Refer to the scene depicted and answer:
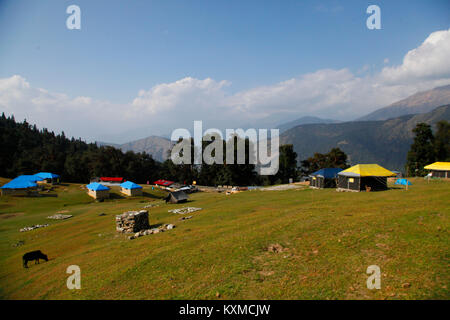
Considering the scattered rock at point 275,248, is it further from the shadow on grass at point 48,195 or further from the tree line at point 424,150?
the tree line at point 424,150

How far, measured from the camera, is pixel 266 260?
517 inches

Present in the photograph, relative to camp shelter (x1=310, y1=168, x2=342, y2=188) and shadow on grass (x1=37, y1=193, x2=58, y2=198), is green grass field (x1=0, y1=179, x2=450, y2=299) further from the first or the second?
shadow on grass (x1=37, y1=193, x2=58, y2=198)

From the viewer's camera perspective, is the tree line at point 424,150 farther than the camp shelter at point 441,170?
Yes

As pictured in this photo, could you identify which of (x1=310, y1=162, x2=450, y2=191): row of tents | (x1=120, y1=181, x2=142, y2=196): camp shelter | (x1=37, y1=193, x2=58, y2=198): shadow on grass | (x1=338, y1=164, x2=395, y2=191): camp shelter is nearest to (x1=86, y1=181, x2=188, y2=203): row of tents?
→ (x1=120, y1=181, x2=142, y2=196): camp shelter

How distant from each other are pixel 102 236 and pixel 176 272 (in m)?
14.9

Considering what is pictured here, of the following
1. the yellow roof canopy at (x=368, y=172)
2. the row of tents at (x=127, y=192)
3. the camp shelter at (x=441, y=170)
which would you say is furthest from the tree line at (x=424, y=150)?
the row of tents at (x=127, y=192)

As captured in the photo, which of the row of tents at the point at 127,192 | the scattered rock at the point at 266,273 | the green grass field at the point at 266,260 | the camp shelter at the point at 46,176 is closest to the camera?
Answer: the green grass field at the point at 266,260

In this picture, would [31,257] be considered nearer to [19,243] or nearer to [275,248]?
[19,243]

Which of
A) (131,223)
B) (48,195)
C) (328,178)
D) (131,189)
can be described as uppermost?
(328,178)

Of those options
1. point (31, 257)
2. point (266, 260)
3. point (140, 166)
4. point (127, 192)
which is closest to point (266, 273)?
point (266, 260)

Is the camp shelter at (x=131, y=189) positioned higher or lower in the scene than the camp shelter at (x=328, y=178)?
lower

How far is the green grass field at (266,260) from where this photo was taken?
10.3 m

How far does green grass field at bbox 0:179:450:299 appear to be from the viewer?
10.3m

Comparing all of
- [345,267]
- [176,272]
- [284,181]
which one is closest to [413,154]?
[284,181]
